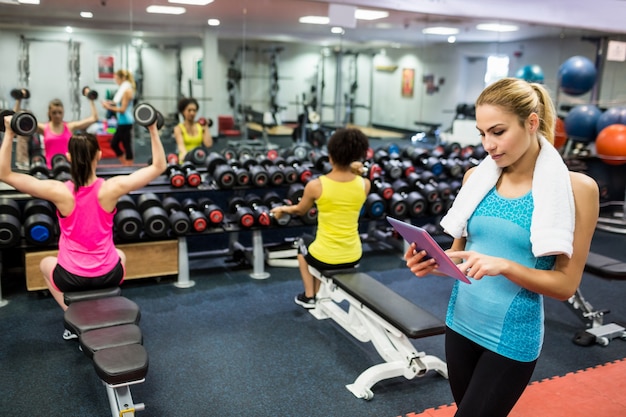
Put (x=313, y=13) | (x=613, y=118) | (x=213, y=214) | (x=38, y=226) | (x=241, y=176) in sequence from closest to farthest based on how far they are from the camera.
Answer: (x=38, y=226) < (x=213, y=214) < (x=241, y=176) < (x=613, y=118) < (x=313, y=13)

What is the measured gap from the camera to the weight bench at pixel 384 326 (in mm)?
2467

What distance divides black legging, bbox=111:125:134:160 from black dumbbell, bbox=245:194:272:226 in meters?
1.61

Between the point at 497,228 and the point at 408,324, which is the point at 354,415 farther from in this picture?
the point at 497,228

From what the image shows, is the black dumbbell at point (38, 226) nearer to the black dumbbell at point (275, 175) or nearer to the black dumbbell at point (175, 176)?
the black dumbbell at point (175, 176)

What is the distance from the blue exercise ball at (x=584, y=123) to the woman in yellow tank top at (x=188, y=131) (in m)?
4.26

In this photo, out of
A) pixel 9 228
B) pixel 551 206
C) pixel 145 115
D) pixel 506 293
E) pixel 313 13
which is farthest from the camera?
pixel 313 13

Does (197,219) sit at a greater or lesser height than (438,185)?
lesser

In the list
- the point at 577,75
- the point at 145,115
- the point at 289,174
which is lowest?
the point at 289,174

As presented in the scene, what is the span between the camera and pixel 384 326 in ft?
8.54

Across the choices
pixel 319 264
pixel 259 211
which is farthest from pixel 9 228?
pixel 319 264

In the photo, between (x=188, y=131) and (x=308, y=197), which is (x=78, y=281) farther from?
(x=188, y=131)

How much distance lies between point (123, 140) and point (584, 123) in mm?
5047

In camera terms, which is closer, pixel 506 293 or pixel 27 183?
pixel 506 293

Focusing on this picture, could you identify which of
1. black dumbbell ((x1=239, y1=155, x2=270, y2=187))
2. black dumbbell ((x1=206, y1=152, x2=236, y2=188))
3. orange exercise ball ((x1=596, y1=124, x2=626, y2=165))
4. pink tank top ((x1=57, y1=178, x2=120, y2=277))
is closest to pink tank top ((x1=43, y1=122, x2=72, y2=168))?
black dumbbell ((x1=206, y1=152, x2=236, y2=188))
